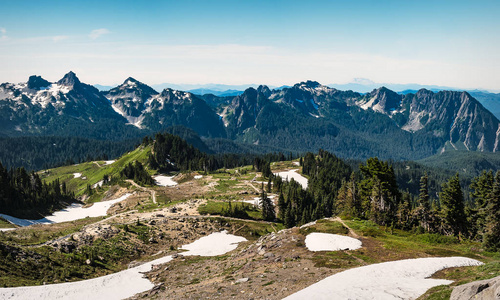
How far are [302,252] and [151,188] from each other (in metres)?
103

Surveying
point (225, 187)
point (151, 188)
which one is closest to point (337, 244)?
point (225, 187)

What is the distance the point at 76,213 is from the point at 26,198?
17.3 m

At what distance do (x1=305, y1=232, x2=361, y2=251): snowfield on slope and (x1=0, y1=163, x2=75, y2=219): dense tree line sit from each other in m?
98.9

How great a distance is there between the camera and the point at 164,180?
156m

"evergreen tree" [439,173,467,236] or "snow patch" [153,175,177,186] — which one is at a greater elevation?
"evergreen tree" [439,173,467,236]

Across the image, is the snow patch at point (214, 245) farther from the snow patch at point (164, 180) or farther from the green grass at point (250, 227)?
the snow patch at point (164, 180)

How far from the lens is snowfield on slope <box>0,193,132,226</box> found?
101 m

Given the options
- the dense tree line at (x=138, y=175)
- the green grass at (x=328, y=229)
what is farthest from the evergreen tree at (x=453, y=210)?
the dense tree line at (x=138, y=175)

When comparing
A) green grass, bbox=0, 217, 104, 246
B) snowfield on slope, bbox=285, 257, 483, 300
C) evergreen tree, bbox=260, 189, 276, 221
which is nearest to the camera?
snowfield on slope, bbox=285, 257, 483, 300

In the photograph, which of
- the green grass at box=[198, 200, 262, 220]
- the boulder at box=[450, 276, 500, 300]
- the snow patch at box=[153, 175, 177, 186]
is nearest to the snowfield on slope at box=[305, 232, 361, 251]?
the boulder at box=[450, 276, 500, 300]

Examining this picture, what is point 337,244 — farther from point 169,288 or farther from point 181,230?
point 181,230

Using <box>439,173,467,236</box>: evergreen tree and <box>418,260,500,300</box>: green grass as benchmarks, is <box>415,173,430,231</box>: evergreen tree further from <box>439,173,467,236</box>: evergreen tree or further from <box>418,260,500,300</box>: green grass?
<box>418,260,500,300</box>: green grass

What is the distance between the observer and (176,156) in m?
191

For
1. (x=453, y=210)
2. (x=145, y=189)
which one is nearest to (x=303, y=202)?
(x=453, y=210)
